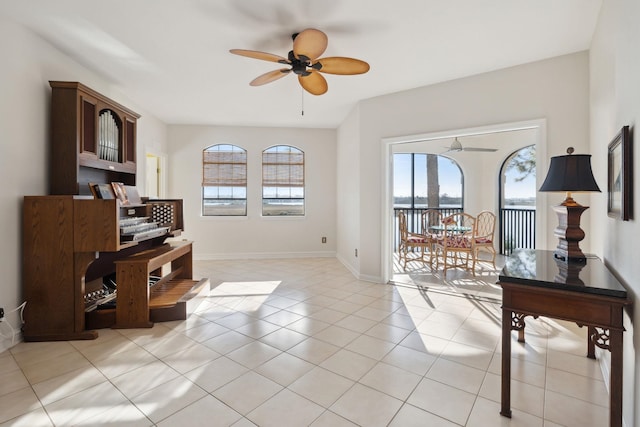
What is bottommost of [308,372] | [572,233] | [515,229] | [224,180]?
[308,372]

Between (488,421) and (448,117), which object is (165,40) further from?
(488,421)

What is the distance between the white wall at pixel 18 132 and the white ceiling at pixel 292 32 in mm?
197

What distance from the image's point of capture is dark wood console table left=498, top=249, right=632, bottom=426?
4.47 ft

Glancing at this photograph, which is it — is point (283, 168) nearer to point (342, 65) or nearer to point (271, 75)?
point (271, 75)

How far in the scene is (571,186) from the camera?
1.95 metres

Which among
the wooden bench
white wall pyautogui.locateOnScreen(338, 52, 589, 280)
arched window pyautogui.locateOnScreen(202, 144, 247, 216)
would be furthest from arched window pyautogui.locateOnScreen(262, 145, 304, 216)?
the wooden bench

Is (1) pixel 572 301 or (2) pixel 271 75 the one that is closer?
(1) pixel 572 301

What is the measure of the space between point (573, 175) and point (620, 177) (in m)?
Answer: 0.36

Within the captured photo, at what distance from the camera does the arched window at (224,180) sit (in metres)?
6.04

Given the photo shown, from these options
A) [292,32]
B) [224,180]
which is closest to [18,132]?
[292,32]

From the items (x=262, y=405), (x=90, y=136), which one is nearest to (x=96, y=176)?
(x=90, y=136)

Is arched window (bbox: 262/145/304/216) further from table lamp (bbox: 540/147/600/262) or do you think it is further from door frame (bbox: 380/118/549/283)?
table lamp (bbox: 540/147/600/262)

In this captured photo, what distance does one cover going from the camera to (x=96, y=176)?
10.6ft

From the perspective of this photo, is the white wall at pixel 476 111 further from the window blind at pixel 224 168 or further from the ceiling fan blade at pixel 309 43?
the window blind at pixel 224 168
